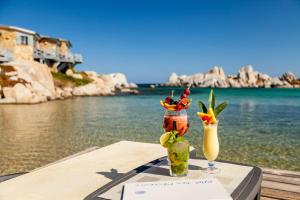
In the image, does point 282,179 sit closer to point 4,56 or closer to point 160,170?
point 160,170

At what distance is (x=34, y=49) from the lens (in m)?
49.0

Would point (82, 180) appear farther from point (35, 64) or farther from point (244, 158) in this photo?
point (35, 64)

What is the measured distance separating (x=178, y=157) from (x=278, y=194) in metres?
2.47

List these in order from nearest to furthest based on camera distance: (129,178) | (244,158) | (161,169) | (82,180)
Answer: (129,178)
(161,169)
(82,180)
(244,158)

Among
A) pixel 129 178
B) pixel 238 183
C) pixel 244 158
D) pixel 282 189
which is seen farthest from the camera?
pixel 244 158

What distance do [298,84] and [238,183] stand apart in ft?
492

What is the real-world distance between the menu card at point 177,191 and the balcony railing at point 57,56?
51.1m

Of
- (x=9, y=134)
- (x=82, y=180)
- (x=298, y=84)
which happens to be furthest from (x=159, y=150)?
(x=298, y=84)

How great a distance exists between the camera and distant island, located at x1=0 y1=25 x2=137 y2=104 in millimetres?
32625

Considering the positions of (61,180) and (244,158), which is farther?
(244,158)

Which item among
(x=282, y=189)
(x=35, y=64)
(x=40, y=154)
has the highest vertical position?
(x=35, y=64)

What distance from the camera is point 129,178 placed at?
323cm

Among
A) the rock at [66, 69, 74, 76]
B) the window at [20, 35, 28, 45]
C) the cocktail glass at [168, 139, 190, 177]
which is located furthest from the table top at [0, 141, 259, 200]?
the rock at [66, 69, 74, 76]

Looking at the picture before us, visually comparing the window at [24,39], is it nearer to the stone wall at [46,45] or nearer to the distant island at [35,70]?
the distant island at [35,70]
